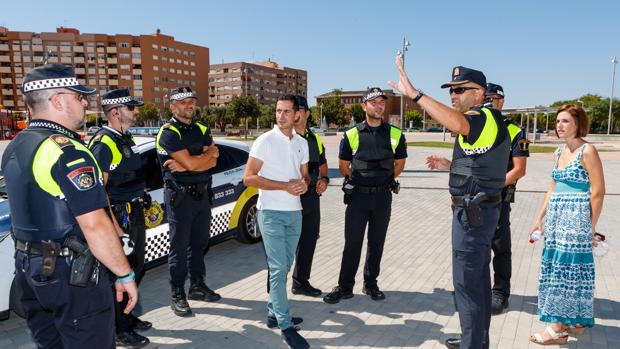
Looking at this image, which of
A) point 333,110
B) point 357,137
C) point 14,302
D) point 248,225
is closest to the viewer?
point 14,302

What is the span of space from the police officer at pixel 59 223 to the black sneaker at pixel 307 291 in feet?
8.45

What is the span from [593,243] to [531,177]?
12.2 metres

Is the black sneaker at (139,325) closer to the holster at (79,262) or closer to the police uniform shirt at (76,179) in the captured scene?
the holster at (79,262)

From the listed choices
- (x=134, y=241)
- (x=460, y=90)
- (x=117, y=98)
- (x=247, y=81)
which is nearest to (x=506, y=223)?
(x=460, y=90)

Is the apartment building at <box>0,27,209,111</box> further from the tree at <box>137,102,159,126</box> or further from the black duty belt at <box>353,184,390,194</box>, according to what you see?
the black duty belt at <box>353,184,390,194</box>

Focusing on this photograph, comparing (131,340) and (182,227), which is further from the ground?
(182,227)

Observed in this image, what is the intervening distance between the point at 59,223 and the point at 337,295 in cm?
297

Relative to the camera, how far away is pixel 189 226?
4031 millimetres

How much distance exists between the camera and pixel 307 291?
4.46 m

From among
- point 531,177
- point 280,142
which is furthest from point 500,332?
point 531,177

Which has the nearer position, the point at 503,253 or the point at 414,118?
the point at 503,253

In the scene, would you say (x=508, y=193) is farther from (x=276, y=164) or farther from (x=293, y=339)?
(x=293, y=339)

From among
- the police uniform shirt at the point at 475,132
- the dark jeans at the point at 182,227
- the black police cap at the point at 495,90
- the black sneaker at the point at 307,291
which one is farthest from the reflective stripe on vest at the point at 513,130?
the dark jeans at the point at 182,227

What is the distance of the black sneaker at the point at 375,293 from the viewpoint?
170 inches
